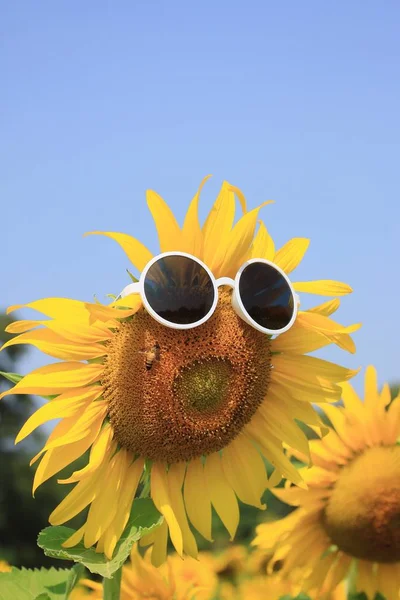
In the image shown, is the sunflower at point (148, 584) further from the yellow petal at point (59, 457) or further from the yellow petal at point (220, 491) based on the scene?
the yellow petal at point (59, 457)

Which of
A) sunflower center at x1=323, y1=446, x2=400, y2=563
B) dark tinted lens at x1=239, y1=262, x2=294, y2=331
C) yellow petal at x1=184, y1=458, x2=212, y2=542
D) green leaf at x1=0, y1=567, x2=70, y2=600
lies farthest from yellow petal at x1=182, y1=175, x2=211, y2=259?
sunflower center at x1=323, y1=446, x2=400, y2=563

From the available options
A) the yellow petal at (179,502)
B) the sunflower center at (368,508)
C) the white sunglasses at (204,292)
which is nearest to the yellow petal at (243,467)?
the yellow petal at (179,502)

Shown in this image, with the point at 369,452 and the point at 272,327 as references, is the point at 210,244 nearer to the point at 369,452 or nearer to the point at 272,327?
the point at 272,327

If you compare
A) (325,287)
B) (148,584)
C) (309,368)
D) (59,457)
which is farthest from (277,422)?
(148,584)

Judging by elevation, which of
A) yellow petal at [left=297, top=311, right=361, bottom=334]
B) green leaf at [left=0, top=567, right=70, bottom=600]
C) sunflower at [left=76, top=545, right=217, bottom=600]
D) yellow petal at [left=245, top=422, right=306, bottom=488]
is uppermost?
yellow petal at [left=297, top=311, right=361, bottom=334]

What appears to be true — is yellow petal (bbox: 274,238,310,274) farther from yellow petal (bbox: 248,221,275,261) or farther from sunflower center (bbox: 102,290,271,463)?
sunflower center (bbox: 102,290,271,463)
